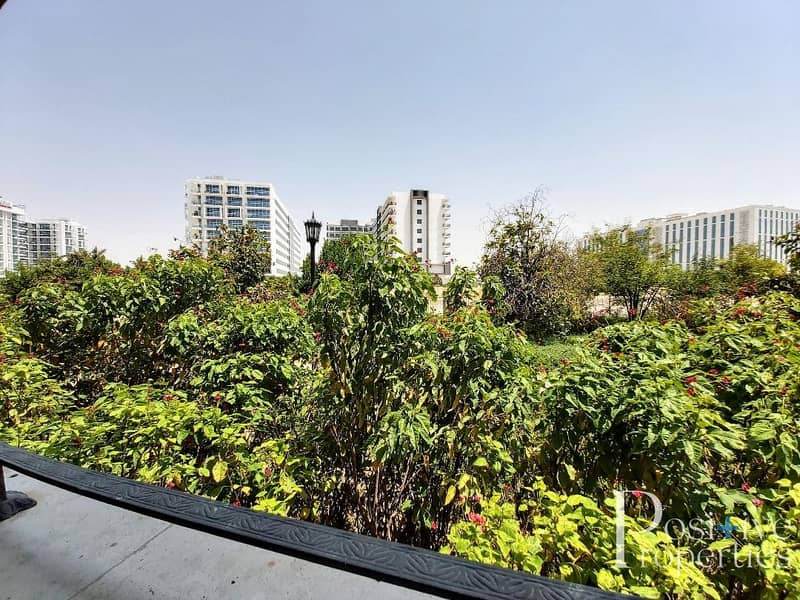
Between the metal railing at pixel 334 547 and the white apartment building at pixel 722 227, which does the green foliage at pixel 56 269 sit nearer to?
the metal railing at pixel 334 547

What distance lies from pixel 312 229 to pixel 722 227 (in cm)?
12279

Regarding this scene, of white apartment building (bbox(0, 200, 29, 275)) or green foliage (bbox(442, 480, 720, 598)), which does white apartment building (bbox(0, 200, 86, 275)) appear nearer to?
white apartment building (bbox(0, 200, 29, 275))

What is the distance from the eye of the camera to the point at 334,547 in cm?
69

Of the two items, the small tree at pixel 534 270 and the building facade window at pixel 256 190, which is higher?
the building facade window at pixel 256 190

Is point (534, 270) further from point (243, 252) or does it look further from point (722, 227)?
point (722, 227)

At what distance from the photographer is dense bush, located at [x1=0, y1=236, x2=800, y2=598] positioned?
123 cm

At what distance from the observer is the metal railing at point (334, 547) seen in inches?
23.0

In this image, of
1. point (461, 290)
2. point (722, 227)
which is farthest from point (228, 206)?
point (722, 227)

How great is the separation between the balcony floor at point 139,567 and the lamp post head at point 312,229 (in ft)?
22.0

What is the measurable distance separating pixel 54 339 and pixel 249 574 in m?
4.27

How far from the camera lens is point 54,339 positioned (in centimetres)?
381

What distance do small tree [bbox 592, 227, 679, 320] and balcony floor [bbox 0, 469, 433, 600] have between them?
15023mm

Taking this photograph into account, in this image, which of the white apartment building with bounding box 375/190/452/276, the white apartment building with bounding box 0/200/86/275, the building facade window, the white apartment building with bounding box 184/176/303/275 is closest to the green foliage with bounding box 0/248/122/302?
the white apartment building with bounding box 184/176/303/275

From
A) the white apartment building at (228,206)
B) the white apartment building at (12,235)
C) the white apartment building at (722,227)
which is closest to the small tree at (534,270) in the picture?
the white apartment building at (228,206)
